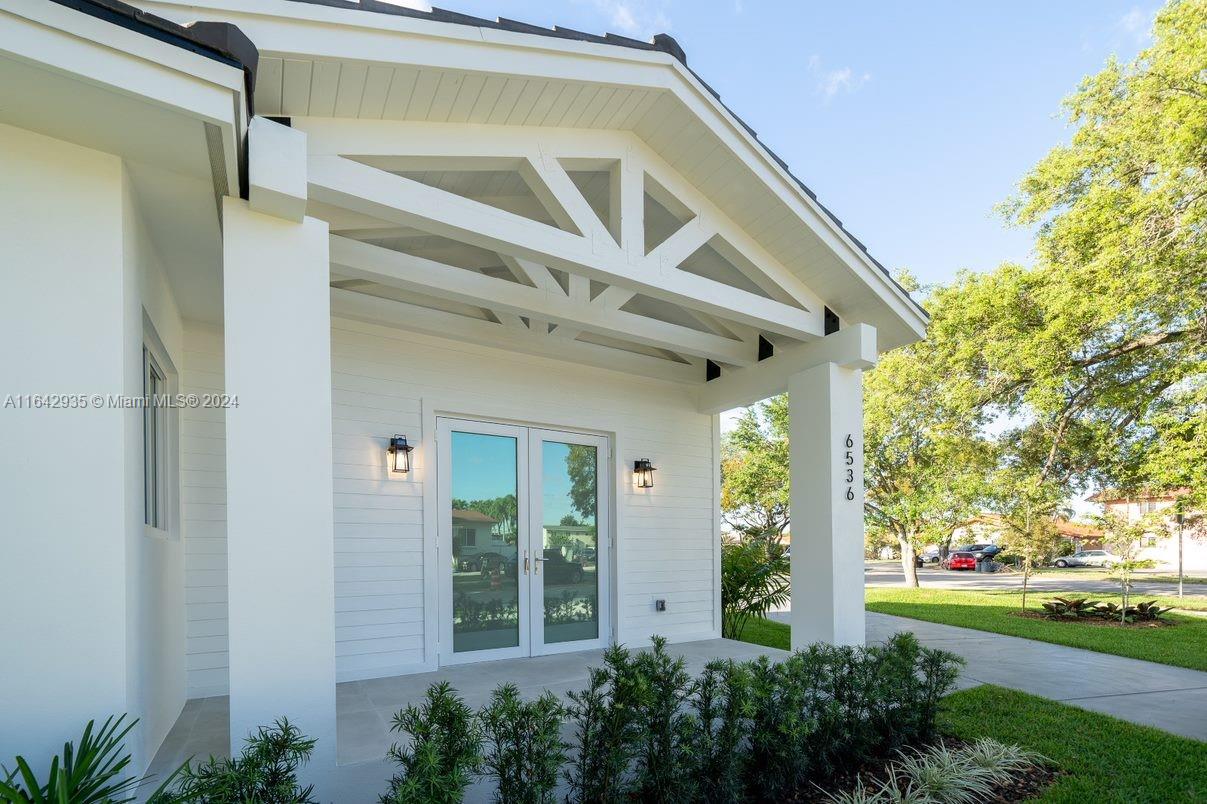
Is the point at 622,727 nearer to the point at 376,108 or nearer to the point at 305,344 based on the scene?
the point at 305,344

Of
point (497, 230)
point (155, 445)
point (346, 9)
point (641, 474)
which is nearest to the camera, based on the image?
point (346, 9)

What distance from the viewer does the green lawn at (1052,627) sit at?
826 cm

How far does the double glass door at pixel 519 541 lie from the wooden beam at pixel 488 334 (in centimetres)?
81

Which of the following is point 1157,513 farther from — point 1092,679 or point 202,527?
point 202,527

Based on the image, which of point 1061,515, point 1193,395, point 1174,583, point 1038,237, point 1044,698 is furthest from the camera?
point 1174,583

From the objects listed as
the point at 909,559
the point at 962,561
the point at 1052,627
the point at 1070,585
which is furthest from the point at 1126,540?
the point at 962,561

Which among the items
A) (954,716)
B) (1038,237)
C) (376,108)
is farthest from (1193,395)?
(376,108)

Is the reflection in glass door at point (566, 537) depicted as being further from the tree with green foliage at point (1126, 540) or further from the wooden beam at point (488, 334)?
the tree with green foliage at point (1126, 540)

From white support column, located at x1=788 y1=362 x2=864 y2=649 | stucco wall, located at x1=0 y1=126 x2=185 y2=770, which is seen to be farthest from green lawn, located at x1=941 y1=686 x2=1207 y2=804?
stucco wall, located at x1=0 y1=126 x2=185 y2=770

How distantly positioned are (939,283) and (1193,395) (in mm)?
6500

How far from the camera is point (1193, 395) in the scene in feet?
35.3

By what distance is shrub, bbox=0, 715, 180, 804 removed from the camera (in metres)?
2.49

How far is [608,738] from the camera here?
3605mm

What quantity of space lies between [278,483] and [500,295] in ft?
8.00
